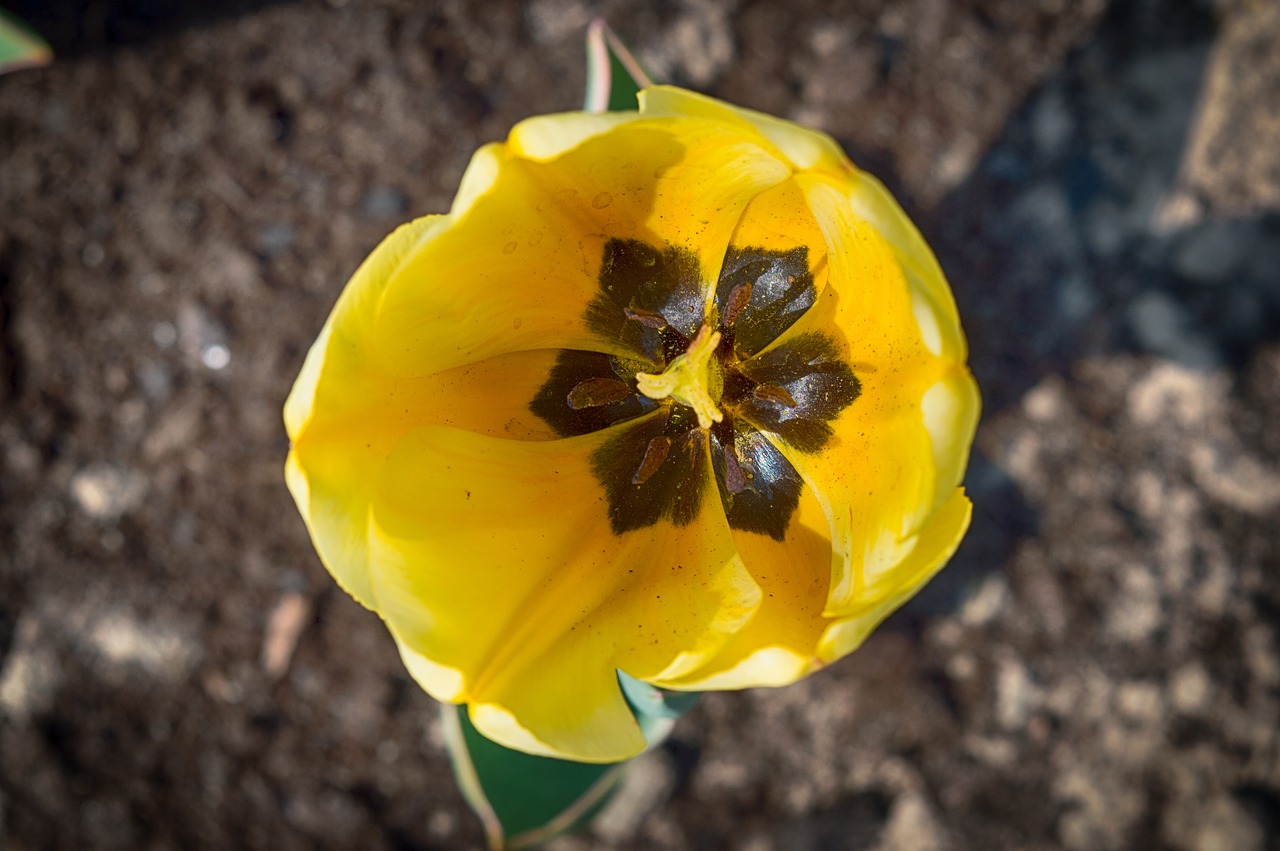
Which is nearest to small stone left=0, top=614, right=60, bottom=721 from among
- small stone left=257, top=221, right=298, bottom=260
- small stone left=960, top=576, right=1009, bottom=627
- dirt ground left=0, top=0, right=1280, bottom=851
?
dirt ground left=0, top=0, right=1280, bottom=851

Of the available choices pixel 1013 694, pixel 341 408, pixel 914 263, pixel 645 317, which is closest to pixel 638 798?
pixel 1013 694

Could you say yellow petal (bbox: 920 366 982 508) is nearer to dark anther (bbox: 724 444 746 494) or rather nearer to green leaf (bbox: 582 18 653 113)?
dark anther (bbox: 724 444 746 494)

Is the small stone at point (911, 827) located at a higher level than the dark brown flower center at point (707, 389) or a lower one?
lower

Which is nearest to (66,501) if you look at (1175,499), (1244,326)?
(1175,499)

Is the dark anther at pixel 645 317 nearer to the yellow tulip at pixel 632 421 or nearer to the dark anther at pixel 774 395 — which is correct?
the yellow tulip at pixel 632 421

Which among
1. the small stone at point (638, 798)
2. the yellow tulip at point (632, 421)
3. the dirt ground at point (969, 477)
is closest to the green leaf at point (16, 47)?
the dirt ground at point (969, 477)

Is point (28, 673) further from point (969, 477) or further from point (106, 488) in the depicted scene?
point (969, 477)

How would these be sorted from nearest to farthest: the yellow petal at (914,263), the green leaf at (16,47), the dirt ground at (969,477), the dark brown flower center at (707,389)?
the yellow petal at (914,263) → the dark brown flower center at (707,389) → the green leaf at (16,47) → the dirt ground at (969,477)
